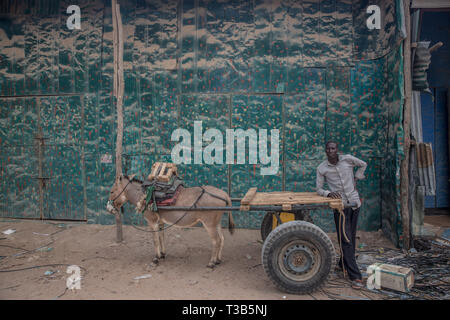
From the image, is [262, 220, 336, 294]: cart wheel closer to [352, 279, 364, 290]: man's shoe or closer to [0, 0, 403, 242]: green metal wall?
[352, 279, 364, 290]: man's shoe

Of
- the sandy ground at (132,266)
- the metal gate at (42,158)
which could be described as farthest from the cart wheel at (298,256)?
the metal gate at (42,158)

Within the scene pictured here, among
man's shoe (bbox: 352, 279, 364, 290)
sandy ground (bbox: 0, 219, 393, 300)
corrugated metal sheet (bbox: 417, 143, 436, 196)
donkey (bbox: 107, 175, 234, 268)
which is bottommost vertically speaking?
sandy ground (bbox: 0, 219, 393, 300)

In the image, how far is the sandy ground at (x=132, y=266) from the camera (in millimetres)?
3779

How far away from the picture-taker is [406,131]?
509 cm

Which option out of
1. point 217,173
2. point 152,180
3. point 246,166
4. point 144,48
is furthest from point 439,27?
point 152,180

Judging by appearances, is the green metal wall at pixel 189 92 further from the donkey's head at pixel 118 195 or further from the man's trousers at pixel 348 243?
the man's trousers at pixel 348 243

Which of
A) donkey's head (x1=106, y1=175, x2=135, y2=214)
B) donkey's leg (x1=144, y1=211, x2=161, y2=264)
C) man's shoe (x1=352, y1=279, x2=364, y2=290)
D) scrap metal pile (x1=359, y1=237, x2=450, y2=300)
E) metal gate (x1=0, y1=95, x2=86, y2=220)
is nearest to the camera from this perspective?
scrap metal pile (x1=359, y1=237, x2=450, y2=300)

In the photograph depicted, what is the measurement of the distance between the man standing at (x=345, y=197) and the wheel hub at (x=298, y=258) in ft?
2.46

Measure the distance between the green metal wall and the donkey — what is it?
73.1 inches

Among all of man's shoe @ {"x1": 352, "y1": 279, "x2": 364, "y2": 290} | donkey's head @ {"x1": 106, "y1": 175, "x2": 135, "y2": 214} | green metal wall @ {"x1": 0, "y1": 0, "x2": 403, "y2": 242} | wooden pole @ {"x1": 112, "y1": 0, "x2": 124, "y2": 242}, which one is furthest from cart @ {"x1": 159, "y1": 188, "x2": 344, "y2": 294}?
wooden pole @ {"x1": 112, "y1": 0, "x2": 124, "y2": 242}

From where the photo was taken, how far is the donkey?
452 cm

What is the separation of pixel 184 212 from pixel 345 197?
2.58 metres

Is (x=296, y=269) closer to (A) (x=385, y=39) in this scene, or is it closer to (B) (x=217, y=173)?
(B) (x=217, y=173)

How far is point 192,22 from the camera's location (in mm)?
6602
